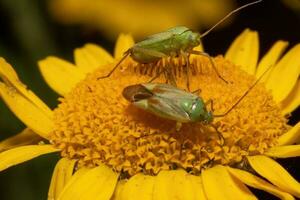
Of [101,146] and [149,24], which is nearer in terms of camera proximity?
[101,146]

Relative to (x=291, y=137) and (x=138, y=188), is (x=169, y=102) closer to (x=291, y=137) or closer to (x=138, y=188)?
(x=138, y=188)

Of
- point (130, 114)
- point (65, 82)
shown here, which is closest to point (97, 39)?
point (65, 82)

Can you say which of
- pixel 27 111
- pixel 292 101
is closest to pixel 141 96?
pixel 27 111

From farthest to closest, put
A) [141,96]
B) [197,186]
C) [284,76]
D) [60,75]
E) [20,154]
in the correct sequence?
[60,75], [284,76], [20,154], [141,96], [197,186]

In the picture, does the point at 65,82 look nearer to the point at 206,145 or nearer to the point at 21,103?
the point at 21,103

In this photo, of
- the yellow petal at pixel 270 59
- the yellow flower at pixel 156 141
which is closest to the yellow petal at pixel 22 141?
the yellow flower at pixel 156 141

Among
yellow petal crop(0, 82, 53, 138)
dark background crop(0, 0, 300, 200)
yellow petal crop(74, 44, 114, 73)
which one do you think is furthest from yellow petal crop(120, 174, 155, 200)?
dark background crop(0, 0, 300, 200)

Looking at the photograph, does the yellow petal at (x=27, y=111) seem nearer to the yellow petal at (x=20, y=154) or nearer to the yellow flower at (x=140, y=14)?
the yellow petal at (x=20, y=154)
